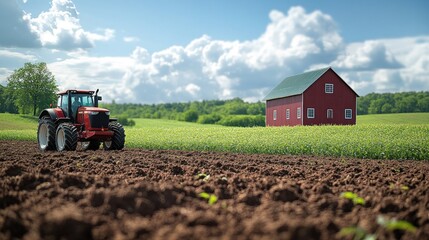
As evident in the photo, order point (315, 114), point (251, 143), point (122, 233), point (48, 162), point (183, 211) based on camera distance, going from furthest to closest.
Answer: point (315, 114)
point (251, 143)
point (48, 162)
point (183, 211)
point (122, 233)

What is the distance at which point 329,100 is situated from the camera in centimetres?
4397

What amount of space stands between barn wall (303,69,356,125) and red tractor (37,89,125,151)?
26.6 meters

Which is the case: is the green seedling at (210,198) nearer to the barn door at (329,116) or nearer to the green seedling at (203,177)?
the green seedling at (203,177)

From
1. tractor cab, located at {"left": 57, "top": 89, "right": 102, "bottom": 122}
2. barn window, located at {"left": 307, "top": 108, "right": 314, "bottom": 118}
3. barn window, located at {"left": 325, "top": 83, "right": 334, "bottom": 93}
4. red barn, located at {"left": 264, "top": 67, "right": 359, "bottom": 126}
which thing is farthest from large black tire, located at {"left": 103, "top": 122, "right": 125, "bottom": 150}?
barn window, located at {"left": 325, "top": 83, "right": 334, "bottom": 93}

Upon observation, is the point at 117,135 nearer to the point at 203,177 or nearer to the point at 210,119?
the point at 203,177

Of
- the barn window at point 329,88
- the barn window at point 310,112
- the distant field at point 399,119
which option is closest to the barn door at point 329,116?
the barn window at point 310,112

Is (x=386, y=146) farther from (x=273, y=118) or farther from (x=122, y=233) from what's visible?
(x=273, y=118)

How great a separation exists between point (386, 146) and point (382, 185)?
13235 mm

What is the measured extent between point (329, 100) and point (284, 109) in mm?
4993

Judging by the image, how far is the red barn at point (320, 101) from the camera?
43.1m

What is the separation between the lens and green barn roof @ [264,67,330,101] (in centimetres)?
4397

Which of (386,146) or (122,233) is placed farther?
(386,146)

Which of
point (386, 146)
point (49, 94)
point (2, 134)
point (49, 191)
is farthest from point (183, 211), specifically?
point (49, 94)

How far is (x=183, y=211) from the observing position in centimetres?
526
